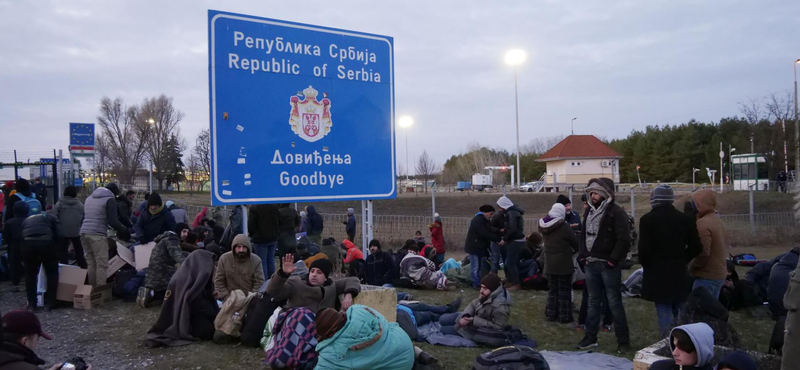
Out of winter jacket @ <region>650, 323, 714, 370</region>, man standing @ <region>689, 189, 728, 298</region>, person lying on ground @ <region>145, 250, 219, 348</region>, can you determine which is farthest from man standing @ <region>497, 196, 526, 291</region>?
winter jacket @ <region>650, 323, 714, 370</region>

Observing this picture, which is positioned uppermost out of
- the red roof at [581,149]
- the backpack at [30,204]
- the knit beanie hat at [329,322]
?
the red roof at [581,149]

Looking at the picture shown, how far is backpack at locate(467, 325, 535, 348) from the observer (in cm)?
620

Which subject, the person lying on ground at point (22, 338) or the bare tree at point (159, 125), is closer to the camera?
the person lying on ground at point (22, 338)

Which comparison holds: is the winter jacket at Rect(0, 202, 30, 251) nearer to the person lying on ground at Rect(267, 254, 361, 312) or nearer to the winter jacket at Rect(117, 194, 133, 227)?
the winter jacket at Rect(117, 194, 133, 227)

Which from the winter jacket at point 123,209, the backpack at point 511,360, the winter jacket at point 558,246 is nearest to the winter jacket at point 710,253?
the winter jacket at point 558,246

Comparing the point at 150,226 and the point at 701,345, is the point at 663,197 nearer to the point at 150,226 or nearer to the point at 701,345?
the point at 701,345

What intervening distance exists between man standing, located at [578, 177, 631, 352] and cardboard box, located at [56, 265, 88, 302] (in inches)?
275

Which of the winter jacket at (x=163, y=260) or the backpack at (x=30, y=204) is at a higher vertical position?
the backpack at (x=30, y=204)

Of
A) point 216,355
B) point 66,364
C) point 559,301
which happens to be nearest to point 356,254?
point 559,301

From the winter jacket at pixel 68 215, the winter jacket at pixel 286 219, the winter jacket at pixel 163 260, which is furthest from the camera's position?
the winter jacket at pixel 286 219

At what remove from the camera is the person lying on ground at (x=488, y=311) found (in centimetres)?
635

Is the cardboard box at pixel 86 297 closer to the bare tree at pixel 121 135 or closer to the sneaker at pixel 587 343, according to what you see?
the sneaker at pixel 587 343

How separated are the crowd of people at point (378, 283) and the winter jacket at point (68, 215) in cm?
2

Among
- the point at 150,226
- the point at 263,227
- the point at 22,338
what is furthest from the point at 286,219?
the point at 22,338
